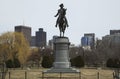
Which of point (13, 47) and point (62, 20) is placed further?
point (13, 47)

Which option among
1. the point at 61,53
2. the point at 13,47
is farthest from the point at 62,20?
the point at 13,47

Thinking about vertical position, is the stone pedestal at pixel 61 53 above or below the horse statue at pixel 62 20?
below

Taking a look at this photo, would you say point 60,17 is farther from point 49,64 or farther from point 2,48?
point 2,48

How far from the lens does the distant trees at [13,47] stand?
281ft

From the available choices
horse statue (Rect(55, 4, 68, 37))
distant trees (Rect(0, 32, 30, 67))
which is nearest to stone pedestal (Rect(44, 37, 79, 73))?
horse statue (Rect(55, 4, 68, 37))

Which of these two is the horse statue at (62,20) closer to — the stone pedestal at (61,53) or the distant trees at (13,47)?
the stone pedestal at (61,53)

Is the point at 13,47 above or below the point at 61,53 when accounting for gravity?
above

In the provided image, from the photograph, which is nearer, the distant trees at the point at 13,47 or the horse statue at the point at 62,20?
the horse statue at the point at 62,20

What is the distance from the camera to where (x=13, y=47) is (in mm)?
87062

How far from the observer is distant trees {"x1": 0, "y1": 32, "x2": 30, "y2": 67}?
281ft

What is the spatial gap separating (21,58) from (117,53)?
113 ft

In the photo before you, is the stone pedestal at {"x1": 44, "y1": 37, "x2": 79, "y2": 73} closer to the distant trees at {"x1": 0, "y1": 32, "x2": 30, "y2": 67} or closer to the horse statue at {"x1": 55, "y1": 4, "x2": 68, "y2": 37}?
the horse statue at {"x1": 55, "y1": 4, "x2": 68, "y2": 37}

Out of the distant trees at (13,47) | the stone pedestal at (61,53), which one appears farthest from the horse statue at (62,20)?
the distant trees at (13,47)

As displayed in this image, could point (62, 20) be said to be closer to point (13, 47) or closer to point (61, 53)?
point (61, 53)
